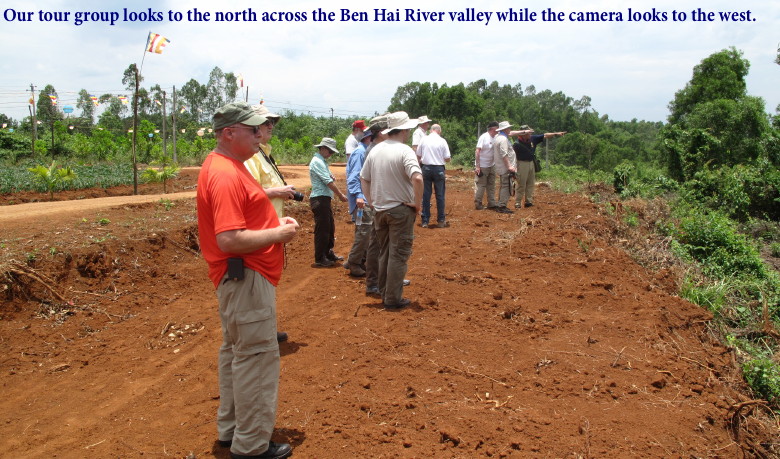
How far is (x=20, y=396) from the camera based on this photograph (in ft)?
14.3

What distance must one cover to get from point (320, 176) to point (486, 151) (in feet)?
16.1

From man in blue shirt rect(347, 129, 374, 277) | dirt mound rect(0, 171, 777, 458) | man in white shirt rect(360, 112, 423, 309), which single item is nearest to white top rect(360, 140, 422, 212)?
man in white shirt rect(360, 112, 423, 309)

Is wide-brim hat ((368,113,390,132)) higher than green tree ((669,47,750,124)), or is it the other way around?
green tree ((669,47,750,124))

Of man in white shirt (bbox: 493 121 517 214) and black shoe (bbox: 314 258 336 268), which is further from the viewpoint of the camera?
man in white shirt (bbox: 493 121 517 214)

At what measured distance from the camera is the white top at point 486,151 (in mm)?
10812

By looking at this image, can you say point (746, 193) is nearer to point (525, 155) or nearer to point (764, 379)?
point (525, 155)

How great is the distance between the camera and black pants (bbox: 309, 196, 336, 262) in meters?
6.98

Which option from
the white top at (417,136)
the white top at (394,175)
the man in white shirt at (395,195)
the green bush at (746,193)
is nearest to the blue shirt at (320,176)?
the man in white shirt at (395,195)

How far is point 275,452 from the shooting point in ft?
10.1

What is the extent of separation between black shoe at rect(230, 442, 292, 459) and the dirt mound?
0.16 meters

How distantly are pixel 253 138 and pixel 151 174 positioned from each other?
12.3 meters

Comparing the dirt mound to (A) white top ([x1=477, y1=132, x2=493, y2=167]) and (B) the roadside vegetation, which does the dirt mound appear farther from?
(A) white top ([x1=477, y1=132, x2=493, y2=167])

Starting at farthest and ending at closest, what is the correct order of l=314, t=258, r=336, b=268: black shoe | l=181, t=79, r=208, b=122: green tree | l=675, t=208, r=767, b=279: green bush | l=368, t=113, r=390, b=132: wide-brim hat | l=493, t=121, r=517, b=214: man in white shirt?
l=181, t=79, r=208, b=122: green tree < l=493, t=121, r=517, b=214: man in white shirt < l=675, t=208, r=767, b=279: green bush < l=314, t=258, r=336, b=268: black shoe < l=368, t=113, r=390, b=132: wide-brim hat

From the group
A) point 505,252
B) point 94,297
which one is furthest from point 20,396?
point 505,252
